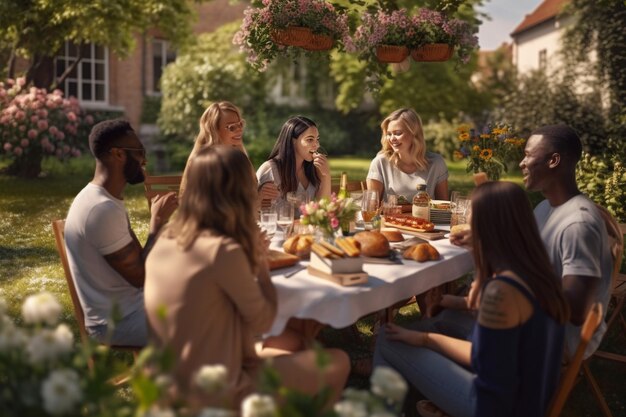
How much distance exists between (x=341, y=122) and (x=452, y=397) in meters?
25.0

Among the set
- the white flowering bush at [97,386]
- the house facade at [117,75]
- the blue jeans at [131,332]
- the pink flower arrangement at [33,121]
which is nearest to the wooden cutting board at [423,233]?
the blue jeans at [131,332]

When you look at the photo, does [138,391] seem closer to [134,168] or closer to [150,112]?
[134,168]

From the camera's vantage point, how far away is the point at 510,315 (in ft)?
8.66

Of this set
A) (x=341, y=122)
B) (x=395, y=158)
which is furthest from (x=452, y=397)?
(x=341, y=122)

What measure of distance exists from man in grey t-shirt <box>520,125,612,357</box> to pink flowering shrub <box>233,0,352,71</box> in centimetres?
260

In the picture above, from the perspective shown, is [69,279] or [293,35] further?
[293,35]

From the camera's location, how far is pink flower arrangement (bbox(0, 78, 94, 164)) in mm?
14234

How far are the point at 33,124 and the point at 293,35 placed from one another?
418 inches

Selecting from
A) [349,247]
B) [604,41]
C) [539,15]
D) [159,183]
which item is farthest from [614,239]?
[539,15]

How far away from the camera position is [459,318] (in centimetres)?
385

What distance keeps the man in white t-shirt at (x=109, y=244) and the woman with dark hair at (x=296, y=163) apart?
1879mm

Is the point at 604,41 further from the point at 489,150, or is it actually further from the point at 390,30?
the point at 489,150

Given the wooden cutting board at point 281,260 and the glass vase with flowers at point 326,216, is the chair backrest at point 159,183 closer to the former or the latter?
the glass vase with flowers at point 326,216

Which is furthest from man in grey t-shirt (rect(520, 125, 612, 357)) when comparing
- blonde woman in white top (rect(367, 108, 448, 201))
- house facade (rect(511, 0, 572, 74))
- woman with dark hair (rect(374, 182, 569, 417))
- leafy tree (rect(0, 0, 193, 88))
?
house facade (rect(511, 0, 572, 74))
